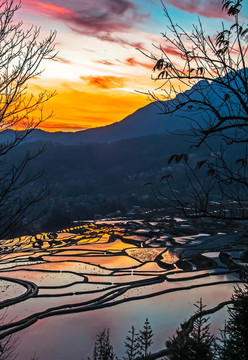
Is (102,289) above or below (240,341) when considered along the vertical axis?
below

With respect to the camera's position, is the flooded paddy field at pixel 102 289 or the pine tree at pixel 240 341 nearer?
the pine tree at pixel 240 341

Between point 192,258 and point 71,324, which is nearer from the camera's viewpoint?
point 71,324

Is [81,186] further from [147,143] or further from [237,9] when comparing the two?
[237,9]

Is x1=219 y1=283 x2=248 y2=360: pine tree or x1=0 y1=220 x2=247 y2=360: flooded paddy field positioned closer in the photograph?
x1=219 y1=283 x2=248 y2=360: pine tree

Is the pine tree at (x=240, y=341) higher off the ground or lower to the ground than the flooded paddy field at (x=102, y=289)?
higher

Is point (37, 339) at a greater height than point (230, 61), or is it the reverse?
point (230, 61)

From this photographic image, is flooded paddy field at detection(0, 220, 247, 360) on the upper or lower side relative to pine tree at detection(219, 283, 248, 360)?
lower

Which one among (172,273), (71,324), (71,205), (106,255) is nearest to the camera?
(71,324)

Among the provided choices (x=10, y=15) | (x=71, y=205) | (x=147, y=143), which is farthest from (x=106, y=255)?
(x=147, y=143)

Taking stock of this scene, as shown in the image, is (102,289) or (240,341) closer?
(240,341)

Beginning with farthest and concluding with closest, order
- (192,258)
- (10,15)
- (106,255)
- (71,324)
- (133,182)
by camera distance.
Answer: (133,182) → (106,255) → (192,258) → (71,324) → (10,15)

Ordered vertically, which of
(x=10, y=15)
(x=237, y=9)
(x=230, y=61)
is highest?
(x=10, y=15)
